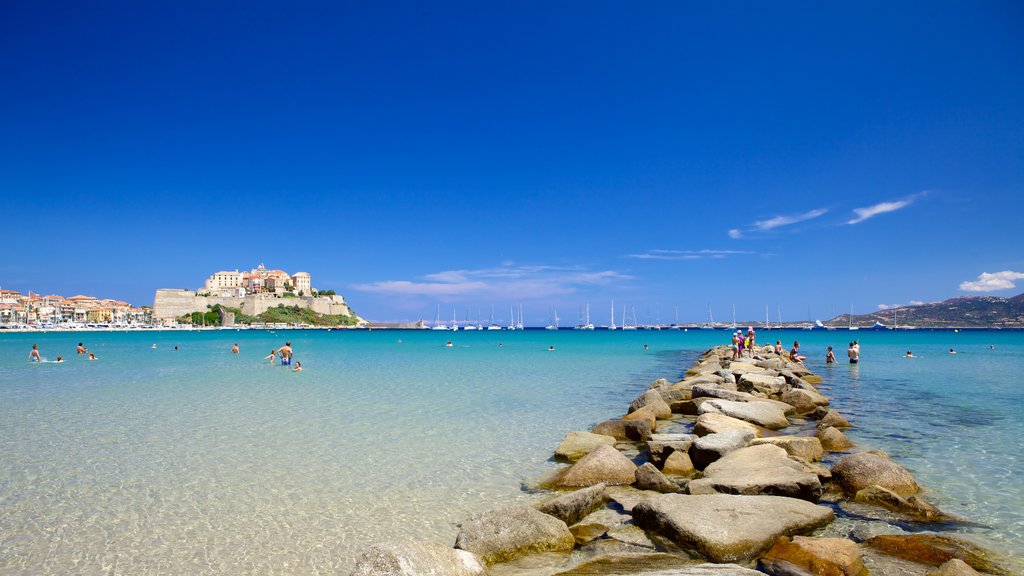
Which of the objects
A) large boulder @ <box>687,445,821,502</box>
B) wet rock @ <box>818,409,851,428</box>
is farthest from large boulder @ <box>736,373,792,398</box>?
large boulder @ <box>687,445,821,502</box>

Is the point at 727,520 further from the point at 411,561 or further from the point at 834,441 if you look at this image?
the point at 834,441

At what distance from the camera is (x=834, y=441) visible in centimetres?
1115

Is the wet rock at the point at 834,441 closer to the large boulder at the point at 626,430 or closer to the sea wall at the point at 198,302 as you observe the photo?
the large boulder at the point at 626,430

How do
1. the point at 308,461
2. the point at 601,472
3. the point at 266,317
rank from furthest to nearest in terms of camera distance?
the point at 266,317
the point at 308,461
the point at 601,472

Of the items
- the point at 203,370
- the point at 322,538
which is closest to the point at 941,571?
the point at 322,538

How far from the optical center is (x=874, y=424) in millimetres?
13922

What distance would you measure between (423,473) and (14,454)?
26.1 ft

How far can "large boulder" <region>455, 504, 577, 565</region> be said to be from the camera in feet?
19.8

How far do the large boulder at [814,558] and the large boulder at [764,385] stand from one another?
1289 cm

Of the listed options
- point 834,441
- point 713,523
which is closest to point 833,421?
point 834,441

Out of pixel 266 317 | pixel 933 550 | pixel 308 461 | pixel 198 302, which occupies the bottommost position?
pixel 308 461

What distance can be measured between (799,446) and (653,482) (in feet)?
10.2

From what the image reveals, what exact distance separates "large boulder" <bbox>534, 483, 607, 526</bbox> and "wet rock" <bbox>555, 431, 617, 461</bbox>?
2.86 m

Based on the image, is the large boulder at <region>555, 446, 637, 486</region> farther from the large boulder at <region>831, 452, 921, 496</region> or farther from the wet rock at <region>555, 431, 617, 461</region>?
the large boulder at <region>831, 452, 921, 496</region>
